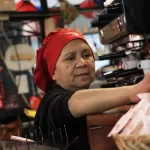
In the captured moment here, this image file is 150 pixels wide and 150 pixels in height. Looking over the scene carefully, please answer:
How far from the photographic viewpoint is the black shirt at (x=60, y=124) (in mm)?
1062

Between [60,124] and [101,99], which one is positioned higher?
[101,99]

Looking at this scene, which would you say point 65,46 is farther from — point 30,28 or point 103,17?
point 30,28

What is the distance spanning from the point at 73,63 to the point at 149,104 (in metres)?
0.68

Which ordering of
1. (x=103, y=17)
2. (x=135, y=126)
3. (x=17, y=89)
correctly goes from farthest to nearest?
(x=17, y=89) < (x=103, y=17) < (x=135, y=126)

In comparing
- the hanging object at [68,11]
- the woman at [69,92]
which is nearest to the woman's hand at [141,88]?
the woman at [69,92]

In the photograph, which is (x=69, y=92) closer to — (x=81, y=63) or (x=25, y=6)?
(x=81, y=63)

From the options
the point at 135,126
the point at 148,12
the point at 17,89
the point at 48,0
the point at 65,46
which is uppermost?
the point at 48,0

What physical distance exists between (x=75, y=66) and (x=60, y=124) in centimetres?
26

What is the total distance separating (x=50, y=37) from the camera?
1496mm

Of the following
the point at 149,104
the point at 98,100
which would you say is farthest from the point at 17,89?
the point at 149,104

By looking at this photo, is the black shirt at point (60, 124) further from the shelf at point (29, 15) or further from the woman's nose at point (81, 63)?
the shelf at point (29, 15)

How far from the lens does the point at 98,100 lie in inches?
37.3

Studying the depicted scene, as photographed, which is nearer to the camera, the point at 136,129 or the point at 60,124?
the point at 136,129

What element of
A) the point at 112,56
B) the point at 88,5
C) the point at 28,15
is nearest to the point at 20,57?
the point at 28,15
